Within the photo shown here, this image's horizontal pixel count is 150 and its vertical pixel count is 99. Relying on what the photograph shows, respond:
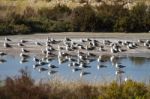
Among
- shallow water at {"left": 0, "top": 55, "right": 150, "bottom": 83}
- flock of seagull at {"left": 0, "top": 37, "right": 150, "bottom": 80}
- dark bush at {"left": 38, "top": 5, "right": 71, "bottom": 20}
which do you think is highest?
dark bush at {"left": 38, "top": 5, "right": 71, "bottom": 20}

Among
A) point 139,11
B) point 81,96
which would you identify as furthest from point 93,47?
point 81,96

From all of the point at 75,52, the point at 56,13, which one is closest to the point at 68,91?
the point at 75,52

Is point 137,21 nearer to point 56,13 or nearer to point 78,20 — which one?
point 78,20

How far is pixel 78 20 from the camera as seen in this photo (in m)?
43.8

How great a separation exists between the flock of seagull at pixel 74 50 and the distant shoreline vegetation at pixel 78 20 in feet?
16.4

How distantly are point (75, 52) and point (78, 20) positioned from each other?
10145 millimetres

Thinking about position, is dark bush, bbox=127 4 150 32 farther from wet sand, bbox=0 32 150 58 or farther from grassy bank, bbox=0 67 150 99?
grassy bank, bbox=0 67 150 99

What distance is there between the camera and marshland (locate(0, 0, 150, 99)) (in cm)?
1625

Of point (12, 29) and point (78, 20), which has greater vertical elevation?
point (78, 20)

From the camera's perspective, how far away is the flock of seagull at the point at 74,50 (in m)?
28.9

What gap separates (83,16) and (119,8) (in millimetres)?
3608

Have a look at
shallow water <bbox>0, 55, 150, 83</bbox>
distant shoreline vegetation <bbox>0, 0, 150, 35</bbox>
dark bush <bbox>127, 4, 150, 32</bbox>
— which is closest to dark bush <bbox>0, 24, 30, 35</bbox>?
distant shoreline vegetation <bbox>0, 0, 150, 35</bbox>

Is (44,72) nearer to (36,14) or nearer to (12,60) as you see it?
(12,60)

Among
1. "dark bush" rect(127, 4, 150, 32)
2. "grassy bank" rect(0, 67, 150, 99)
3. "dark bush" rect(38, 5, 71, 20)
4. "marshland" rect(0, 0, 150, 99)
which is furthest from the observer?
"dark bush" rect(38, 5, 71, 20)
